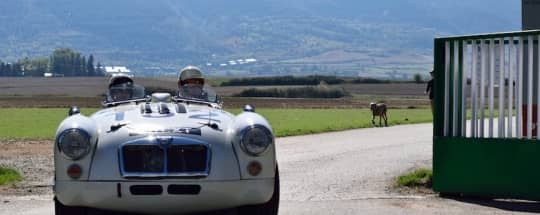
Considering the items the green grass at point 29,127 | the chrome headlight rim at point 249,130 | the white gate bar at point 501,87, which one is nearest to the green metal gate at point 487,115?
the white gate bar at point 501,87

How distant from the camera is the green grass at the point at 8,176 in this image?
49.8ft

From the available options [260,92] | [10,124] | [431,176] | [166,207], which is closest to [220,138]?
[166,207]

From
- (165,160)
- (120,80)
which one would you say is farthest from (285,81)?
(165,160)

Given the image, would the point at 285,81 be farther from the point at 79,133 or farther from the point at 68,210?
the point at 79,133

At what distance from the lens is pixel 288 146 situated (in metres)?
23.2

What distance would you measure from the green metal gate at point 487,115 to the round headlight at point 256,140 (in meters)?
3.72

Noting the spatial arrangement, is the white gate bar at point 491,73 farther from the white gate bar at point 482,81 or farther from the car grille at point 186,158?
the car grille at point 186,158

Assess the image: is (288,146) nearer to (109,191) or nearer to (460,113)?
(460,113)

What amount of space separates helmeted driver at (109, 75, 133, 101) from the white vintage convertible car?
1.79m

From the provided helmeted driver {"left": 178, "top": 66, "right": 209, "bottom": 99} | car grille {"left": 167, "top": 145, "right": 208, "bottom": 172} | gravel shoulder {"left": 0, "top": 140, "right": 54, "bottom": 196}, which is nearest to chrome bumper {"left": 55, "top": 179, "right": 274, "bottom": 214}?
car grille {"left": 167, "top": 145, "right": 208, "bottom": 172}

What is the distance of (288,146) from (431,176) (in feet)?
29.9

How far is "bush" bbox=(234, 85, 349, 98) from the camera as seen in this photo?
309ft

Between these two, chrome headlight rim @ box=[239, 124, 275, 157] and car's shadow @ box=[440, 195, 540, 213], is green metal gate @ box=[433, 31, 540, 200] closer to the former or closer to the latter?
car's shadow @ box=[440, 195, 540, 213]

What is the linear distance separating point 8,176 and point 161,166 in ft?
22.9
